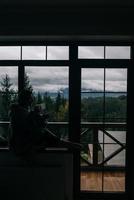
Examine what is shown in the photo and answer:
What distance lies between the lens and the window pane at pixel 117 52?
14.3 feet

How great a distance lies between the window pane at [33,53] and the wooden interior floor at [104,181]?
1811 mm

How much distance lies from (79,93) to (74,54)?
0.56 m

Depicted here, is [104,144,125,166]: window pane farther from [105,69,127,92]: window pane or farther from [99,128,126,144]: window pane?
[105,69,127,92]: window pane

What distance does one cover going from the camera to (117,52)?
4.37 m

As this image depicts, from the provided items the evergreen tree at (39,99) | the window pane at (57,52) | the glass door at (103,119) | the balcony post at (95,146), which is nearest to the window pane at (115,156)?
the glass door at (103,119)

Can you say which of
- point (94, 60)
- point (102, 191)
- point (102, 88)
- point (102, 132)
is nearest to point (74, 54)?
point (94, 60)

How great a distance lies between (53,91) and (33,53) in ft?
2.01

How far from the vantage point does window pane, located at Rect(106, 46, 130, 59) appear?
436cm

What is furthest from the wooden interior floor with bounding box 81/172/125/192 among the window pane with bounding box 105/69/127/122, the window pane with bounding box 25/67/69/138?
the window pane with bounding box 105/69/127/122

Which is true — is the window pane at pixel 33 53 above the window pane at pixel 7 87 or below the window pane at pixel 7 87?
above

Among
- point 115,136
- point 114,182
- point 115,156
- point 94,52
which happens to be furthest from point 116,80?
point 114,182
